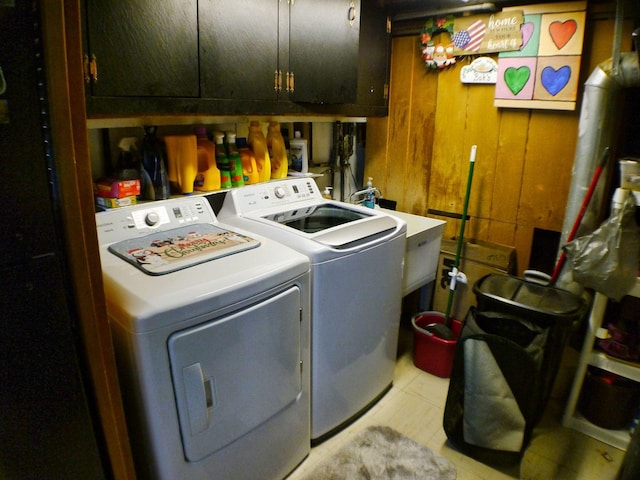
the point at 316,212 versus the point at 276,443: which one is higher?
the point at 316,212

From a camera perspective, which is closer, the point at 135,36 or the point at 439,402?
the point at 135,36

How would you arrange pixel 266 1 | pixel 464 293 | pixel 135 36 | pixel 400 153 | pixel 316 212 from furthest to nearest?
1. pixel 400 153
2. pixel 464 293
3. pixel 316 212
4. pixel 266 1
5. pixel 135 36

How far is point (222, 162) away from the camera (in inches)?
81.4

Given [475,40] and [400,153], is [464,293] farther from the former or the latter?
[475,40]

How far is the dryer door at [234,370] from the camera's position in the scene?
1267 mm

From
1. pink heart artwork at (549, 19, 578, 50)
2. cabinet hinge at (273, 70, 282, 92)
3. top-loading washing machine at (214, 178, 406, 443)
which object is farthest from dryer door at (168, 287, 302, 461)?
pink heart artwork at (549, 19, 578, 50)

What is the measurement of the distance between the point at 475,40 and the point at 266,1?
4.16 ft

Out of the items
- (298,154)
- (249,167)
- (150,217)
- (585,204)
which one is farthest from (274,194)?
(585,204)

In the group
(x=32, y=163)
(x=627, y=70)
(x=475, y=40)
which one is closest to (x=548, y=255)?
(x=627, y=70)

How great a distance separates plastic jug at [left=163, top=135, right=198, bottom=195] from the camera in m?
1.88

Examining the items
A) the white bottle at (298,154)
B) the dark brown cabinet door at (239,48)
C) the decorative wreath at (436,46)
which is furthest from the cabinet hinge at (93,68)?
the decorative wreath at (436,46)

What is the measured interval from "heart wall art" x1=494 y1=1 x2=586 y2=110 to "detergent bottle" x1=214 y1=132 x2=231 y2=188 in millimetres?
1557

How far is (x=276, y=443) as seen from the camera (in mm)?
1652

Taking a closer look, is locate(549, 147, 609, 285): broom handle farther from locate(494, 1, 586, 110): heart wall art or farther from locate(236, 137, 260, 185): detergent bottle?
locate(236, 137, 260, 185): detergent bottle
